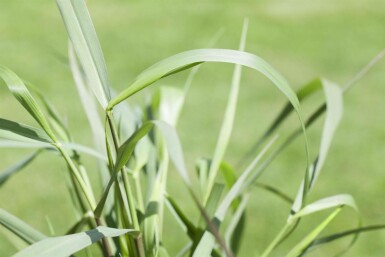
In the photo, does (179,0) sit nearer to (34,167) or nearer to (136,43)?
(136,43)

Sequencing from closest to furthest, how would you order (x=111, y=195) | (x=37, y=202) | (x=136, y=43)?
(x=111, y=195) < (x=37, y=202) < (x=136, y=43)

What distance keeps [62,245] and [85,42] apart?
163 millimetres

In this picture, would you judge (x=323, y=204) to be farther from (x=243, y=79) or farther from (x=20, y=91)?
(x=243, y=79)

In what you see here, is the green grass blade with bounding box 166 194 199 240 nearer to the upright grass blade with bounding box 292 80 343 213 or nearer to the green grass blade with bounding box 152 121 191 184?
the upright grass blade with bounding box 292 80 343 213

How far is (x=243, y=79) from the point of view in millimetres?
2537

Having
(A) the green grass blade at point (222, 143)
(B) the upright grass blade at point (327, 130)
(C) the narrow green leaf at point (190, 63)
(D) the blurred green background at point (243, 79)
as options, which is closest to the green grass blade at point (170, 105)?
(A) the green grass blade at point (222, 143)

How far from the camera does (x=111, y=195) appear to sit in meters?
0.77

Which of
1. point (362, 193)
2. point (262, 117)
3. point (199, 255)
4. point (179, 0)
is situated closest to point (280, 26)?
point (179, 0)

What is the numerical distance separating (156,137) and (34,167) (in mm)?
1270

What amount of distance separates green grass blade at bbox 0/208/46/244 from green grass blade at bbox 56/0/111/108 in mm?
138

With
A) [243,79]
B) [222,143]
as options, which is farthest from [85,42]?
[243,79]

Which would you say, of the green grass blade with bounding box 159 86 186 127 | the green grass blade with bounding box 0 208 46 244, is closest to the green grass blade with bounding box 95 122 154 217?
the green grass blade with bounding box 0 208 46 244

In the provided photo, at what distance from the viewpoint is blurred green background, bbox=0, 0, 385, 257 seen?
6.12ft

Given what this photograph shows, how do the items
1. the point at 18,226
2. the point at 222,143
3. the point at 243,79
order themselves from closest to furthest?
the point at 18,226 < the point at 222,143 < the point at 243,79
